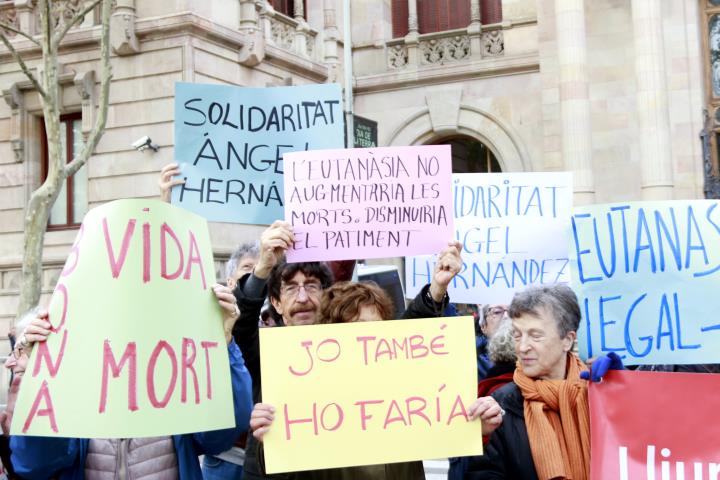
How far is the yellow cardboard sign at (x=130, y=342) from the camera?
2795 mm

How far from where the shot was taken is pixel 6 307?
17219mm

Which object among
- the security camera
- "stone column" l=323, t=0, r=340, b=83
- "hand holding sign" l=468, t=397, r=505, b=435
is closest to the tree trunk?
the security camera

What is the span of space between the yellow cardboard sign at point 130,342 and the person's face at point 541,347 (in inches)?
43.8

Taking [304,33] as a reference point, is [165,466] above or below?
below

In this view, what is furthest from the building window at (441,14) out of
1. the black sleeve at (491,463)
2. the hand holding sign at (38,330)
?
the hand holding sign at (38,330)

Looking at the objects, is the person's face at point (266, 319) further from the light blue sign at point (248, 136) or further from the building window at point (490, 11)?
the building window at point (490, 11)

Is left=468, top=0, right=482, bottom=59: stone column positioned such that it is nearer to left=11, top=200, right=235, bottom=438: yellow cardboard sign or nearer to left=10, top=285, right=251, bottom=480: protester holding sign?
left=10, top=285, right=251, bottom=480: protester holding sign

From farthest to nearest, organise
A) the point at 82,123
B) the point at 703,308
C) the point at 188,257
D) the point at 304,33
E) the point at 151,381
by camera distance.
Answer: the point at 304,33, the point at 82,123, the point at 703,308, the point at 188,257, the point at 151,381

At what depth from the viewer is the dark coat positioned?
127 inches

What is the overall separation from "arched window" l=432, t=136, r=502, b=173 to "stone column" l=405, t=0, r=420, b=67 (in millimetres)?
1909

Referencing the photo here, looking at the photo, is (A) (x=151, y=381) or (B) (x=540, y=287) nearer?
(A) (x=151, y=381)

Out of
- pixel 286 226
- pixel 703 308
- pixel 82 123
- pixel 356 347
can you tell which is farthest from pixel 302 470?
pixel 82 123

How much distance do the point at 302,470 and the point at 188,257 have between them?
80 centimetres

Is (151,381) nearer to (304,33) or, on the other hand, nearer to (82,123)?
(82,123)
